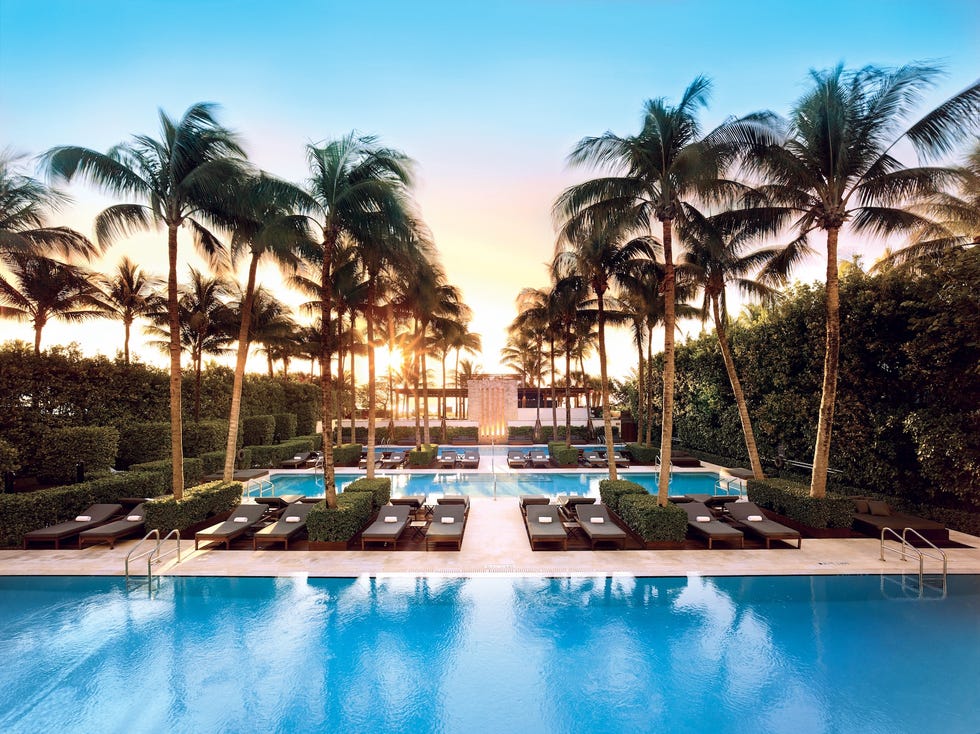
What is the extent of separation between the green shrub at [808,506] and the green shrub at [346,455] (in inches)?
726

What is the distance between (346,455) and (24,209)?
49.0 feet

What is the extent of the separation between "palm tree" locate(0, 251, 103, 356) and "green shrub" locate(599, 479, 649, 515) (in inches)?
782

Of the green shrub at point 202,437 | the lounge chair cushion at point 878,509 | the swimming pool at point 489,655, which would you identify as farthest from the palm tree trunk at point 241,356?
the lounge chair cushion at point 878,509

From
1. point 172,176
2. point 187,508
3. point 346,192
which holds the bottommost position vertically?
point 187,508

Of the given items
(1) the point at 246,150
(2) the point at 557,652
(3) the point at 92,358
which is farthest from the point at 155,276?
(2) the point at 557,652

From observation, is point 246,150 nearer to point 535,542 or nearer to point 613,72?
point 613,72

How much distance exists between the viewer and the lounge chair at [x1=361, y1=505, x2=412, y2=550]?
10.4 meters

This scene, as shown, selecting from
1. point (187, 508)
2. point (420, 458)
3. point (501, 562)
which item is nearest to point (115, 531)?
point (187, 508)

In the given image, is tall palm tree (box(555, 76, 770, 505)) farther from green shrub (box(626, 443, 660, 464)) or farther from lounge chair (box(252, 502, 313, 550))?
green shrub (box(626, 443, 660, 464))

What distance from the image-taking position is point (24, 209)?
42.3 ft

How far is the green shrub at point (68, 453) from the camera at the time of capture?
12570mm

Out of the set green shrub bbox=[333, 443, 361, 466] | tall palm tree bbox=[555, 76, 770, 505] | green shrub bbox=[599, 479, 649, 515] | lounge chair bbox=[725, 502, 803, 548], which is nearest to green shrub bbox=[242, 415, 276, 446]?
green shrub bbox=[333, 443, 361, 466]

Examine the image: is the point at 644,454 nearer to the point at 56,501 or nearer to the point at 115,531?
the point at 115,531

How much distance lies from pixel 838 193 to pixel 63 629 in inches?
683
